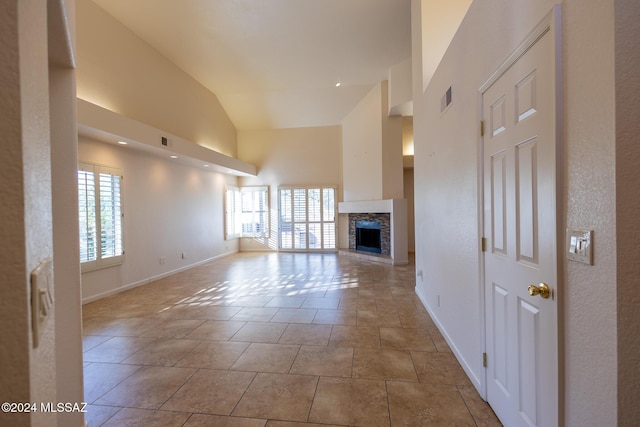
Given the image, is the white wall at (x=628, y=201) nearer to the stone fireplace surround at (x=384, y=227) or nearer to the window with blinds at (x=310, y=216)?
the stone fireplace surround at (x=384, y=227)

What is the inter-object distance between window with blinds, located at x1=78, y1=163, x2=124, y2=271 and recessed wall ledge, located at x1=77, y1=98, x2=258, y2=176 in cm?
55

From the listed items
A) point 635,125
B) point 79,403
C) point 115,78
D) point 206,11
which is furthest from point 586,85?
point 115,78

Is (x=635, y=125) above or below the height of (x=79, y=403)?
above

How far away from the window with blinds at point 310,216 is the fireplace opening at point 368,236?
89 cm

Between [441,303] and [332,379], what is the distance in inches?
58.1

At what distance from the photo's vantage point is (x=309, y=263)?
290 inches

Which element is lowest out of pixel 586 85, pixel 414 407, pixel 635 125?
pixel 414 407

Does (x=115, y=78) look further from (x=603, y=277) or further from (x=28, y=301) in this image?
(x=603, y=277)

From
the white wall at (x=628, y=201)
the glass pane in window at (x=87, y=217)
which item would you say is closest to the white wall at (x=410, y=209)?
the glass pane in window at (x=87, y=217)

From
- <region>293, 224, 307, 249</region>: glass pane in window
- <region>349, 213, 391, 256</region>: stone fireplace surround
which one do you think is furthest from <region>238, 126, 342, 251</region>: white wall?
<region>349, 213, 391, 256</region>: stone fireplace surround

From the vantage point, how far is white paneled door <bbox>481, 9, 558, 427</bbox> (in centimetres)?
127

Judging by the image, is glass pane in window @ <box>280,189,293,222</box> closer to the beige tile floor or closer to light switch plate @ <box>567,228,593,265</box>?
the beige tile floor

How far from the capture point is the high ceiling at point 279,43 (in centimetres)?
→ 459

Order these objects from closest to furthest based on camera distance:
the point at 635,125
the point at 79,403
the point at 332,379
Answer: the point at 635,125
the point at 79,403
the point at 332,379
